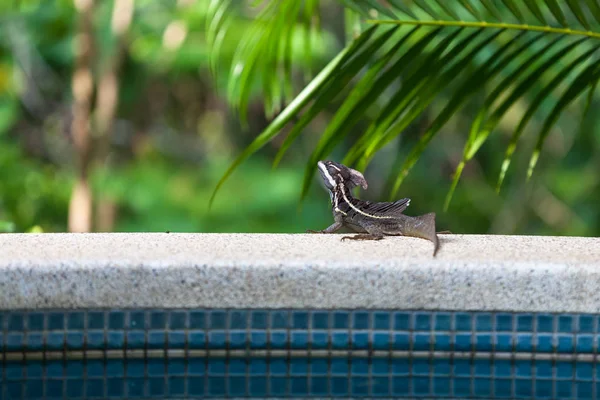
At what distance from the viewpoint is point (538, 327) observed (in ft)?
6.21

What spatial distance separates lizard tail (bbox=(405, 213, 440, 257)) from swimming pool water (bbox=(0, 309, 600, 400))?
319 millimetres

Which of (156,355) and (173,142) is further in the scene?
(173,142)

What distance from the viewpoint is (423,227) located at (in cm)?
229

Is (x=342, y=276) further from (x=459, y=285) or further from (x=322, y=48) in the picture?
(x=322, y=48)

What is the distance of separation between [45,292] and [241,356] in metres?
0.45

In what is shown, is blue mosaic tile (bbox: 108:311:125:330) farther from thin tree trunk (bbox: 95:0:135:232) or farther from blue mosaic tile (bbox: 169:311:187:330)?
thin tree trunk (bbox: 95:0:135:232)

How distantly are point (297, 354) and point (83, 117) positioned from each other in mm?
5191

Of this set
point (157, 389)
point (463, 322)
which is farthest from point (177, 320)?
point (463, 322)

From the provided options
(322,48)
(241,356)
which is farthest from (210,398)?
(322,48)

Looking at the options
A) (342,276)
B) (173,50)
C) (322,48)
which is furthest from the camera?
(173,50)

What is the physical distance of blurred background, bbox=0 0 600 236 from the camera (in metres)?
7.00

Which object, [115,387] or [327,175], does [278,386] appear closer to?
[115,387]

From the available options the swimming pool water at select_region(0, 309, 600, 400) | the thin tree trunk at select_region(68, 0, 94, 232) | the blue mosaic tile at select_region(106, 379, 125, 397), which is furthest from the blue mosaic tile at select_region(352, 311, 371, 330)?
the thin tree trunk at select_region(68, 0, 94, 232)

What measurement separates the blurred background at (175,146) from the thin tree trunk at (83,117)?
1 centimetres
